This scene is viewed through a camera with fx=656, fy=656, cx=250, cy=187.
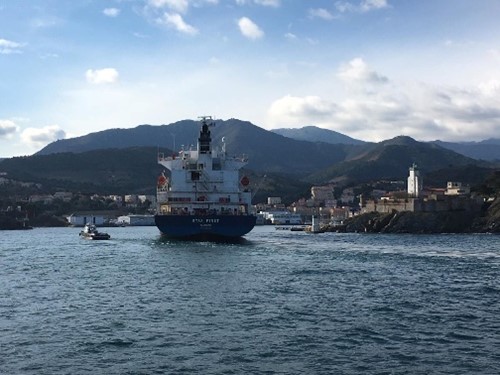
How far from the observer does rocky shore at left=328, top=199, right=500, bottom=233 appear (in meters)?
124

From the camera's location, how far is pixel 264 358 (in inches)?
821

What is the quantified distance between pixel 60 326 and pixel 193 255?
3032 centimetres

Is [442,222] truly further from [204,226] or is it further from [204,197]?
[204,226]

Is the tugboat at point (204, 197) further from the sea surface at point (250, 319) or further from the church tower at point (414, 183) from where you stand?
the church tower at point (414, 183)

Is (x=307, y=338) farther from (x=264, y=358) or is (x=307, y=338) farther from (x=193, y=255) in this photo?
(x=193, y=255)

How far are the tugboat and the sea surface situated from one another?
22045 millimetres

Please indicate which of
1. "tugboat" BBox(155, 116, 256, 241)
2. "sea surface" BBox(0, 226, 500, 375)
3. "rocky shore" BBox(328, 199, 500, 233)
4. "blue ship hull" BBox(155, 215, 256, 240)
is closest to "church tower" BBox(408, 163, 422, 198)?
"rocky shore" BBox(328, 199, 500, 233)

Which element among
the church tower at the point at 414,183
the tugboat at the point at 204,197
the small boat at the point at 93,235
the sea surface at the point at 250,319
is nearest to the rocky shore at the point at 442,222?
the church tower at the point at 414,183

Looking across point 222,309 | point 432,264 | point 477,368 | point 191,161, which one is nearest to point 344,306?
point 222,309

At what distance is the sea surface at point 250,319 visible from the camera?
66.8 ft

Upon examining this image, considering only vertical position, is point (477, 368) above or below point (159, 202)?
below

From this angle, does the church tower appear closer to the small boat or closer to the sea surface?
the small boat

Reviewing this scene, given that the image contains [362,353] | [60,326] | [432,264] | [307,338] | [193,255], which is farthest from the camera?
[193,255]

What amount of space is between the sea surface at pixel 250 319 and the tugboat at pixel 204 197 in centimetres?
2205
